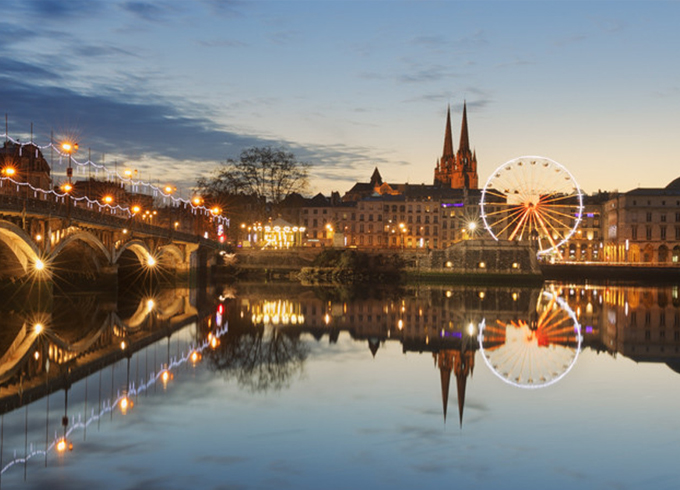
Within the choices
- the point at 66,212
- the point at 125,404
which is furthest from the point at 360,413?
the point at 66,212

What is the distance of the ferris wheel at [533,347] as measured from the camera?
25688mm

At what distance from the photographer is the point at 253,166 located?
93.3 m

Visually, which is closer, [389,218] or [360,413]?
[360,413]

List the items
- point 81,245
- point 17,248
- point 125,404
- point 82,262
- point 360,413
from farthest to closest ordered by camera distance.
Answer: point 82,262 → point 81,245 → point 17,248 → point 125,404 → point 360,413

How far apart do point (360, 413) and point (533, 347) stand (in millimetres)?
15601

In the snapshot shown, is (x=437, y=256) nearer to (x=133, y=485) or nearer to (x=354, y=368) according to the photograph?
(x=354, y=368)

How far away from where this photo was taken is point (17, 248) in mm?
41438

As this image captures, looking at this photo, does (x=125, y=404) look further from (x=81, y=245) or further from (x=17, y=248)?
(x=81, y=245)

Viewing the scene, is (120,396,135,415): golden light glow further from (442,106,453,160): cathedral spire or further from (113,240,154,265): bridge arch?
(442,106,453,160): cathedral spire

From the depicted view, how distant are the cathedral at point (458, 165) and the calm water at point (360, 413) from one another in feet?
413

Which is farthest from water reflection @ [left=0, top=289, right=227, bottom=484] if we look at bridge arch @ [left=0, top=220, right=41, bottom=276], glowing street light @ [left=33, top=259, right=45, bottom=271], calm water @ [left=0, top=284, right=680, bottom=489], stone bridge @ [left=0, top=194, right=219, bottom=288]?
stone bridge @ [left=0, top=194, right=219, bottom=288]

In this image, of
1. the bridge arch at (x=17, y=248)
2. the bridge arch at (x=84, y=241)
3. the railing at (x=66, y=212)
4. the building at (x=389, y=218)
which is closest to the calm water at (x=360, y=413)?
the bridge arch at (x=17, y=248)

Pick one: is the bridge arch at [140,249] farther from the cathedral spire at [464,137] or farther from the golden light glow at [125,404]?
the cathedral spire at [464,137]

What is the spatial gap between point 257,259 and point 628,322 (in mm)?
52951
